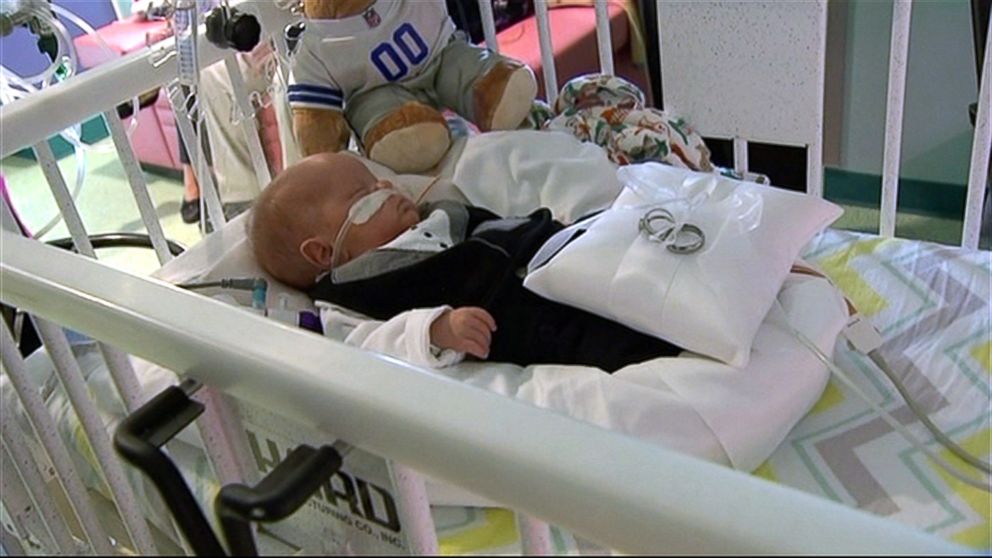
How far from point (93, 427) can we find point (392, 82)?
623mm

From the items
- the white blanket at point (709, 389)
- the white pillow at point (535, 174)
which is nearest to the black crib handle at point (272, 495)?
the white blanket at point (709, 389)

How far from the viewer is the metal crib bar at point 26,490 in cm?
84

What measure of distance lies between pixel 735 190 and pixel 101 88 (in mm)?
667

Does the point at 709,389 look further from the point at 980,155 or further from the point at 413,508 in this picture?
the point at 980,155

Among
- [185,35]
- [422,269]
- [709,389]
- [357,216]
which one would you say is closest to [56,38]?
[185,35]

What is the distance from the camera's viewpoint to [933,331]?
96 cm

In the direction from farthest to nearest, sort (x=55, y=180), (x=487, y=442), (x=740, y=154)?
(x=740, y=154), (x=55, y=180), (x=487, y=442)

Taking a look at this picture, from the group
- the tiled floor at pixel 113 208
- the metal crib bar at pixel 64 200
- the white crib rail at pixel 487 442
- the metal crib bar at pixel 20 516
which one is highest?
the white crib rail at pixel 487 442

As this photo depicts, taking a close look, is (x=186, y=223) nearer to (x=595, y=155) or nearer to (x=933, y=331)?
(x=595, y=155)

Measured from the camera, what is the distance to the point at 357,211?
1.04m

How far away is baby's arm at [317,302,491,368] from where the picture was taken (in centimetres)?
87

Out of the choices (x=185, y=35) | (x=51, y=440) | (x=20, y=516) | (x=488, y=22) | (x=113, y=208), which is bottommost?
(x=113, y=208)

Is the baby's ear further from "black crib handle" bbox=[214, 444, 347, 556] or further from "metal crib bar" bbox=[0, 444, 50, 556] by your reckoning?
"black crib handle" bbox=[214, 444, 347, 556]

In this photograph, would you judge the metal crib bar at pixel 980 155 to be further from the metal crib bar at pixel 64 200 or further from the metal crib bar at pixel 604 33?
the metal crib bar at pixel 64 200
